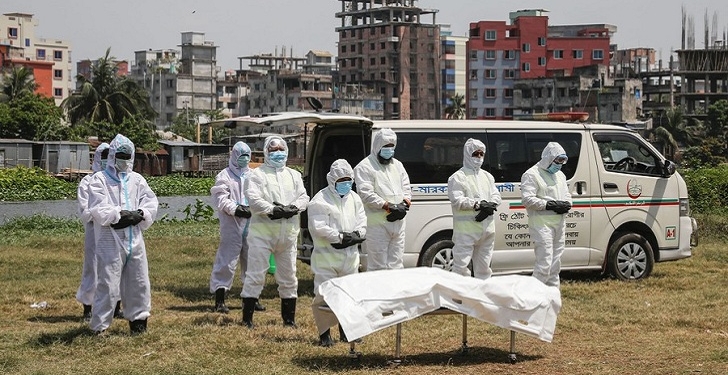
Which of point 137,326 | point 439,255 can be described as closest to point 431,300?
point 137,326

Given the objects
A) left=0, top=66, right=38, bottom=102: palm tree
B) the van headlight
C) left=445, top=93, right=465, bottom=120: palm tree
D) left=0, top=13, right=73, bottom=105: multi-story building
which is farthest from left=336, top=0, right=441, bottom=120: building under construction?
the van headlight

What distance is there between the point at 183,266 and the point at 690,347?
30.7ft

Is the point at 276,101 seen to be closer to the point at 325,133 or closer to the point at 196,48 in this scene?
the point at 196,48

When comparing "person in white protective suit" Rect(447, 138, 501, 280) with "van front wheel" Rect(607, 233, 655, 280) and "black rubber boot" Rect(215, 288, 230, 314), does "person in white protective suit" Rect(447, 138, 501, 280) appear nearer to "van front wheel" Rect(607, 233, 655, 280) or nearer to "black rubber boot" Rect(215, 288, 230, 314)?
"black rubber boot" Rect(215, 288, 230, 314)

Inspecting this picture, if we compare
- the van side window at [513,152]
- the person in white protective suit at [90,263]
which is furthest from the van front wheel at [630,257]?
the person in white protective suit at [90,263]

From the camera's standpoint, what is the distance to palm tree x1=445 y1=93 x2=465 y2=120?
138450 mm

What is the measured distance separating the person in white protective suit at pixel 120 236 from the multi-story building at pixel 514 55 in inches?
4804

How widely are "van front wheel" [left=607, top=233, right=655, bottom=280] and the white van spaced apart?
14mm

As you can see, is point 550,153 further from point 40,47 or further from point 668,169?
point 40,47

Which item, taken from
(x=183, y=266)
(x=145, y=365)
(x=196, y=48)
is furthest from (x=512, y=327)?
(x=196, y=48)

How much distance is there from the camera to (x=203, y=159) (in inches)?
2913

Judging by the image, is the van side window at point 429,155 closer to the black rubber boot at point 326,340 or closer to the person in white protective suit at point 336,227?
the person in white protective suit at point 336,227

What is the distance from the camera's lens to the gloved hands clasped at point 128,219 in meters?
10.9

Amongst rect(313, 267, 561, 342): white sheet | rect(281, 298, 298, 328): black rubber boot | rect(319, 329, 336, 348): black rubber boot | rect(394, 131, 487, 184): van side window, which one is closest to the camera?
rect(313, 267, 561, 342): white sheet
